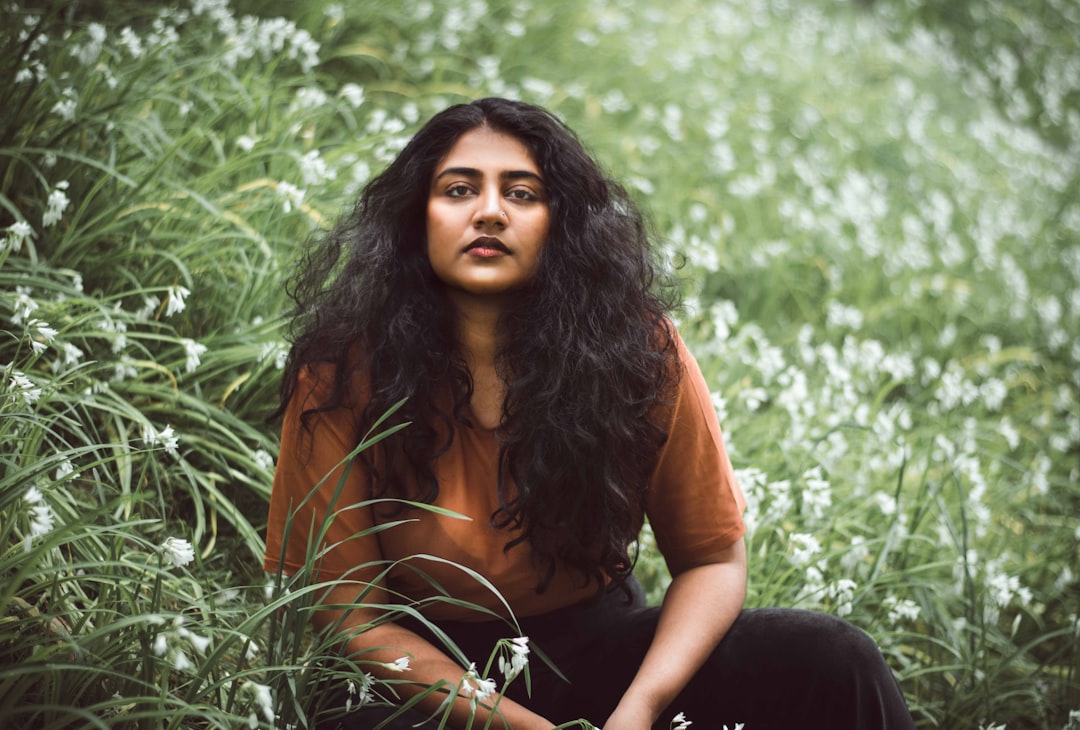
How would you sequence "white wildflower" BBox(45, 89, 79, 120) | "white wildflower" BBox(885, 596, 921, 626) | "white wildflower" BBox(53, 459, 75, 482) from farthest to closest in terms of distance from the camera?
1. "white wildflower" BBox(45, 89, 79, 120)
2. "white wildflower" BBox(885, 596, 921, 626)
3. "white wildflower" BBox(53, 459, 75, 482)

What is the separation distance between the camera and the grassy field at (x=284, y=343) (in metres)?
1.85

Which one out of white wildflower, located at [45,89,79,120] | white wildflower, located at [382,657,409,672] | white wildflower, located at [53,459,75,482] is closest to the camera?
white wildflower, located at [382,657,409,672]

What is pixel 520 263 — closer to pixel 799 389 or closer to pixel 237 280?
pixel 237 280

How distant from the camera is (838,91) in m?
7.20

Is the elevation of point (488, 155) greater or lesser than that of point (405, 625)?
greater

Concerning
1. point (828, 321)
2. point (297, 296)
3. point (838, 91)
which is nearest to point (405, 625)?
point (297, 296)

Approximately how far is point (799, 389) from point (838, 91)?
16.0ft

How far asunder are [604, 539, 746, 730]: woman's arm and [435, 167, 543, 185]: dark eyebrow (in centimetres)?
93

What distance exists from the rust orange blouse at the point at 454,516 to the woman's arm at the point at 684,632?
0.17ft

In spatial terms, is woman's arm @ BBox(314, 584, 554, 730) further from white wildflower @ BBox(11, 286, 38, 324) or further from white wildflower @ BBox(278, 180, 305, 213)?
white wildflower @ BBox(278, 180, 305, 213)

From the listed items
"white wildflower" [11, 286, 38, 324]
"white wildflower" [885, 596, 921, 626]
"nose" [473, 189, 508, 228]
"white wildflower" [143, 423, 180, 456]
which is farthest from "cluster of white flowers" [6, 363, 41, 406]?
"white wildflower" [885, 596, 921, 626]

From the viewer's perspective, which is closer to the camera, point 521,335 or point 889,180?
point 521,335

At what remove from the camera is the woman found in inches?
73.9

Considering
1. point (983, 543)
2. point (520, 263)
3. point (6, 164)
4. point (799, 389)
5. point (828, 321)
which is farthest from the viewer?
point (828, 321)
